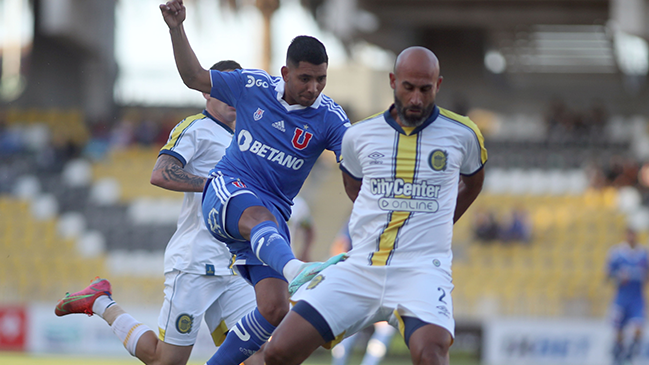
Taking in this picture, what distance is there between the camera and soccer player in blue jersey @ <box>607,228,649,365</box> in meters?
13.1

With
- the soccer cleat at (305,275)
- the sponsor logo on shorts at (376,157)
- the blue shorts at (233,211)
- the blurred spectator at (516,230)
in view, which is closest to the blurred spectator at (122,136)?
the blurred spectator at (516,230)

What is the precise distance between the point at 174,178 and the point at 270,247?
1.30 meters

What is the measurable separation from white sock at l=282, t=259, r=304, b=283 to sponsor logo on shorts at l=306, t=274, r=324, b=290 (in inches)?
4.2

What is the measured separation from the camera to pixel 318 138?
5086 mm

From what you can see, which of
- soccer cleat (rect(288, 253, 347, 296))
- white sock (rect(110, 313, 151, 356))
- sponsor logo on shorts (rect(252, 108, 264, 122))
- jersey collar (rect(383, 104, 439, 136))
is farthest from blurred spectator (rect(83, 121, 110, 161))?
jersey collar (rect(383, 104, 439, 136))

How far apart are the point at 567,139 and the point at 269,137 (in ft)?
61.5

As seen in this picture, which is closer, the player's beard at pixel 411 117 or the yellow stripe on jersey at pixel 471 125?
the player's beard at pixel 411 117

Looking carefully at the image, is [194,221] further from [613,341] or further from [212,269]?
[613,341]

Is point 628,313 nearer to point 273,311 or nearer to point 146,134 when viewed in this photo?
point 273,311

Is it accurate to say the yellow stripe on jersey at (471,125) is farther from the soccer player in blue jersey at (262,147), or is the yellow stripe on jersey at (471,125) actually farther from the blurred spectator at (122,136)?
the blurred spectator at (122,136)

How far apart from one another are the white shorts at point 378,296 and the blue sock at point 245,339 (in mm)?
781

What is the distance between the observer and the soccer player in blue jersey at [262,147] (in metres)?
4.91

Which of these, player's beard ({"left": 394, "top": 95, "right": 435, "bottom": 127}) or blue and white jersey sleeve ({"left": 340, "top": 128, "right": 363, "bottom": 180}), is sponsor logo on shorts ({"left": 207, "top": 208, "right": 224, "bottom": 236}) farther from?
player's beard ({"left": 394, "top": 95, "right": 435, "bottom": 127})

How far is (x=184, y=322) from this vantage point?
5.73 m
